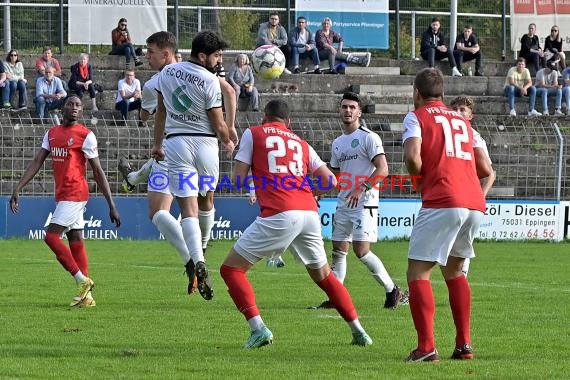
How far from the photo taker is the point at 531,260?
20531 millimetres

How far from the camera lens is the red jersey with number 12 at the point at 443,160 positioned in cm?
855

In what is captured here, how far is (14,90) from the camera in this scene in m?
28.0

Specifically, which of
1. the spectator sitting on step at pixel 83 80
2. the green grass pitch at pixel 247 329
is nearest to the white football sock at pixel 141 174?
the green grass pitch at pixel 247 329

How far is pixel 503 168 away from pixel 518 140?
0.80 metres

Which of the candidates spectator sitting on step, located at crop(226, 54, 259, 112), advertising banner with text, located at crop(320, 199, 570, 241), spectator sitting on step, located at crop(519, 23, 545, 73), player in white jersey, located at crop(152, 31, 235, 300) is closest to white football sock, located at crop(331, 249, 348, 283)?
player in white jersey, located at crop(152, 31, 235, 300)

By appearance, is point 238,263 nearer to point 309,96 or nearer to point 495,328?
point 495,328

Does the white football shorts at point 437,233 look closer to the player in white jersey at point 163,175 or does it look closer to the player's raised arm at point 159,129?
the player in white jersey at point 163,175

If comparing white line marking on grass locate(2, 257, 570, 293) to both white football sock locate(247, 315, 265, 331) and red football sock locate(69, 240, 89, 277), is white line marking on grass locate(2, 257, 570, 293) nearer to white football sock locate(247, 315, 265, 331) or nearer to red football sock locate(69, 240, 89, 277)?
red football sock locate(69, 240, 89, 277)

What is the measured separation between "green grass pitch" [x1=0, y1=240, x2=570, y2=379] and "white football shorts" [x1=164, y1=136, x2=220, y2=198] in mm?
1232

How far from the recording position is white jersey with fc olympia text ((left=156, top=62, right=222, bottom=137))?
10.6 meters

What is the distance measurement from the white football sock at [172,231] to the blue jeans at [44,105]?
16164mm

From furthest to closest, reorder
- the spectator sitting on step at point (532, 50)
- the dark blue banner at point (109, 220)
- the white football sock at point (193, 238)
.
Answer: the spectator sitting on step at point (532, 50)
the dark blue banner at point (109, 220)
the white football sock at point (193, 238)

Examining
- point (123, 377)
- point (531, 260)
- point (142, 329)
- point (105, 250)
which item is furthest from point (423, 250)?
point (105, 250)

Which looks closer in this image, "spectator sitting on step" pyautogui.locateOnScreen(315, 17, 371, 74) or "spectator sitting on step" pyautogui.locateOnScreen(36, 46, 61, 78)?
"spectator sitting on step" pyautogui.locateOnScreen(36, 46, 61, 78)
